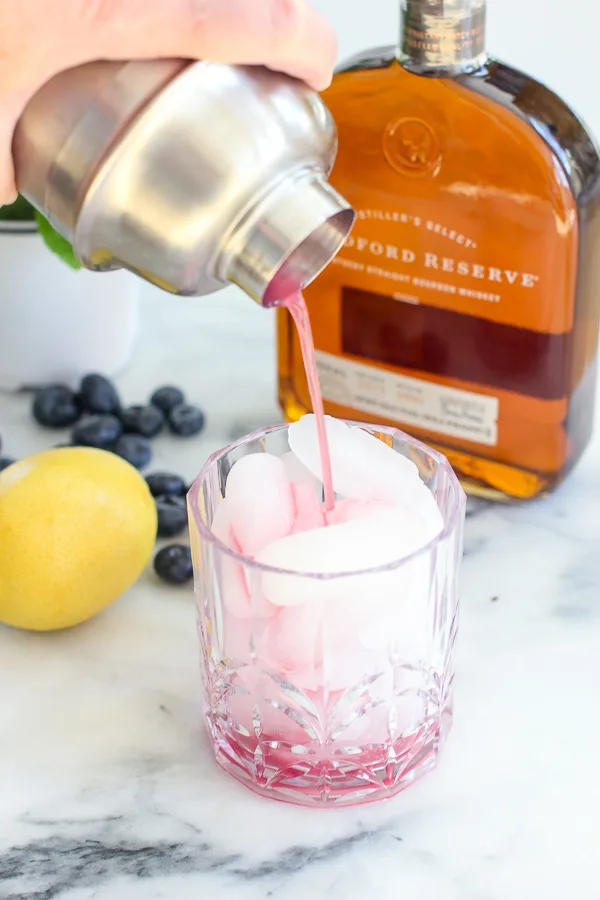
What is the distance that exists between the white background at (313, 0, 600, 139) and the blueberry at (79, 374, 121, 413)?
0.40m

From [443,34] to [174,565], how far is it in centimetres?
36

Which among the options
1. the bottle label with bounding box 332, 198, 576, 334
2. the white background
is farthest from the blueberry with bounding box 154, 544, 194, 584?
the white background

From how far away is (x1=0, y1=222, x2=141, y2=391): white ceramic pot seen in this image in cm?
92

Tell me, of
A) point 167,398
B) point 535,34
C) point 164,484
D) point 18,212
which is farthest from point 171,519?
point 535,34

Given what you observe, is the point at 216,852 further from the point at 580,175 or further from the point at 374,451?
the point at 580,175

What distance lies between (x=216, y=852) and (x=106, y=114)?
35 cm

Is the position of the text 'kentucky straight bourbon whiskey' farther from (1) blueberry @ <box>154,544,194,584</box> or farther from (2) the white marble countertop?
(1) blueberry @ <box>154,544,194,584</box>

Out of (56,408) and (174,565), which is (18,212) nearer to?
(56,408)

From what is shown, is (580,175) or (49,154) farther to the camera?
(580,175)

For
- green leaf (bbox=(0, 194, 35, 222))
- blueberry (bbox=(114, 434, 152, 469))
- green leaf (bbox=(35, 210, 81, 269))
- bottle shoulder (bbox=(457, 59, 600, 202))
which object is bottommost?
blueberry (bbox=(114, 434, 152, 469))

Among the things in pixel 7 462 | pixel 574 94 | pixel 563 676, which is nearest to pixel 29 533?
pixel 7 462

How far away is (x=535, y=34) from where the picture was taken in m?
1.06

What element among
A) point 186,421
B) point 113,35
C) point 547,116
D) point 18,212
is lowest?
point 186,421

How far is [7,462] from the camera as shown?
851 millimetres
